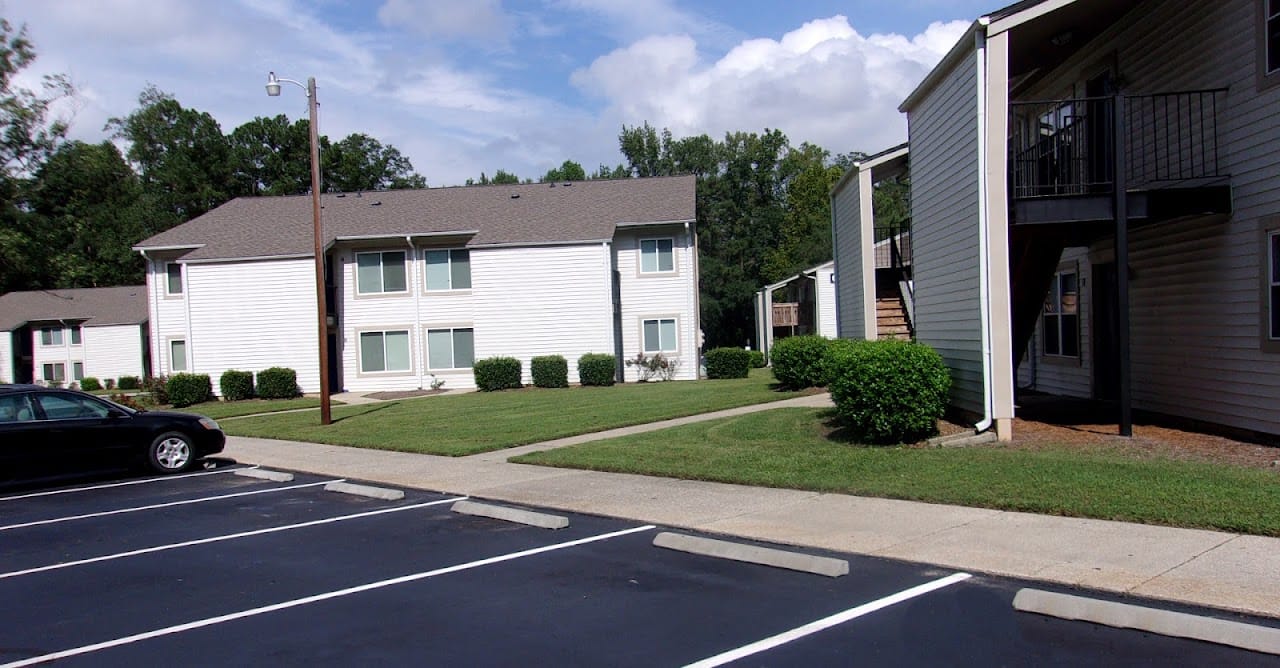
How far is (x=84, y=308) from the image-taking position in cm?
5331

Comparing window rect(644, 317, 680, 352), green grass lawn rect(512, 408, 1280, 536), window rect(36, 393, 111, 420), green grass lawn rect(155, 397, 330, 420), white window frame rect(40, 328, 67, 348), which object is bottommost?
green grass lawn rect(155, 397, 330, 420)

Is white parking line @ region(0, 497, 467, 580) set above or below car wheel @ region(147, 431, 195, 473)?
below

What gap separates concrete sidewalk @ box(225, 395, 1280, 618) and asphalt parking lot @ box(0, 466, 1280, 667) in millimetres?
375

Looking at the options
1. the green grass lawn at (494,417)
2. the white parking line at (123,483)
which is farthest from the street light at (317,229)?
the white parking line at (123,483)

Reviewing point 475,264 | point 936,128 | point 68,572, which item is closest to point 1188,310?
point 936,128

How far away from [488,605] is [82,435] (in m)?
9.59

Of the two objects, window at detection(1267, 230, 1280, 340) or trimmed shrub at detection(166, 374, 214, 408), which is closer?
window at detection(1267, 230, 1280, 340)

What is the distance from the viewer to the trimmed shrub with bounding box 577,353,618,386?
3039 centimetres

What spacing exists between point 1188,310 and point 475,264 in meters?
22.9

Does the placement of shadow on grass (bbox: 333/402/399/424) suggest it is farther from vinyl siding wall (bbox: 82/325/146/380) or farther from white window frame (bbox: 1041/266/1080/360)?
vinyl siding wall (bbox: 82/325/146/380)

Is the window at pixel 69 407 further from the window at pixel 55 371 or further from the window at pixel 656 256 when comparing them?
the window at pixel 55 371

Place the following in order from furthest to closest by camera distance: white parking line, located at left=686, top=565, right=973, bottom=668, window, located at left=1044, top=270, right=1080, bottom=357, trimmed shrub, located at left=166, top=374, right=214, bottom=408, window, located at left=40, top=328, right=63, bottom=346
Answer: window, located at left=40, top=328, right=63, bottom=346, trimmed shrub, located at left=166, top=374, right=214, bottom=408, window, located at left=1044, top=270, right=1080, bottom=357, white parking line, located at left=686, top=565, right=973, bottom=668

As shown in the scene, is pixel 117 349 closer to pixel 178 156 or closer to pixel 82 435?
pixel 178 156

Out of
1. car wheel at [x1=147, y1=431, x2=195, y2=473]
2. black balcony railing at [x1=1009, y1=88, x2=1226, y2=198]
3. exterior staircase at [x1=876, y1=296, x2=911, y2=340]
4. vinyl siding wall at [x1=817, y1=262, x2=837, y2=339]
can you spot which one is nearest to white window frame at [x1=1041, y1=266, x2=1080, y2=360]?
black balcony railing at [x1=1009, y1=88, x2=1226, y2=198]
